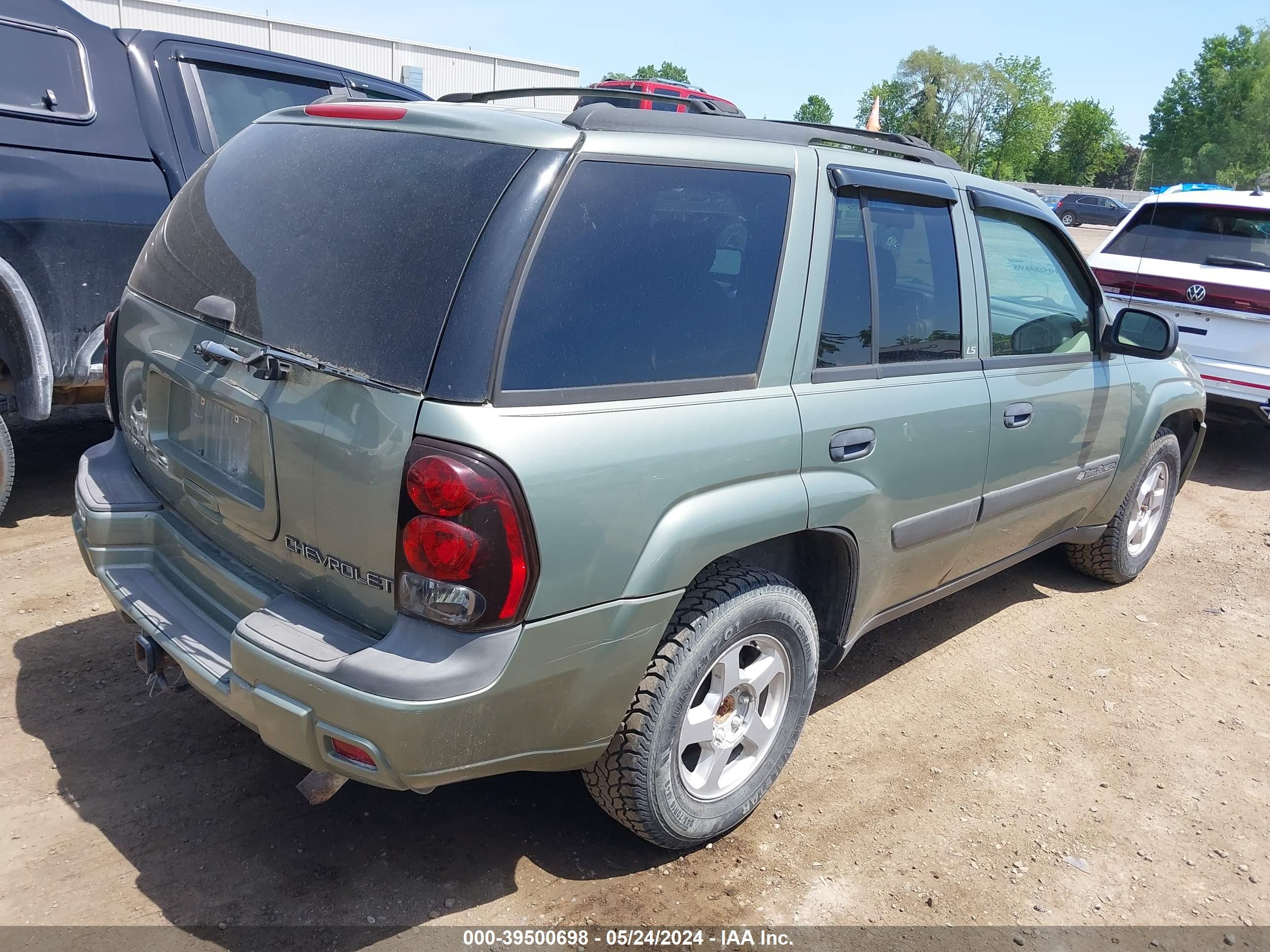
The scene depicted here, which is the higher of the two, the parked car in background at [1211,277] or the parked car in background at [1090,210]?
the parked car in background at [1211,277]

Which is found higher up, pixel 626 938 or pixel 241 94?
pixel 241 94

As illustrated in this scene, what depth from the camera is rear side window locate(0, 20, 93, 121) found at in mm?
4328

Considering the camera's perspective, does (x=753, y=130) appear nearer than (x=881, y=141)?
Yes

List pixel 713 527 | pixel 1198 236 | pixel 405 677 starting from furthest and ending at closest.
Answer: pixel 1198 236 → pixel 713 527 → pixel 405 677

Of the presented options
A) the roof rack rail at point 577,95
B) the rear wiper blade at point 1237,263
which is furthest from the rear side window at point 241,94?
the rear wiper blade at point 1237,263

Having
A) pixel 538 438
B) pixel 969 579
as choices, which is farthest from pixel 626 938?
pixel 969 579

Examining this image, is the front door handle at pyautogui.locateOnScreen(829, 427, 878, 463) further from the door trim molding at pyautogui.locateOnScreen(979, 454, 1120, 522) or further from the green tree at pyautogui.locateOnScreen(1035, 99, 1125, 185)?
the green tree at pyautogui.locateOnScreen(1035, 99, 1125, 185)

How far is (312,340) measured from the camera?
7.61 ft

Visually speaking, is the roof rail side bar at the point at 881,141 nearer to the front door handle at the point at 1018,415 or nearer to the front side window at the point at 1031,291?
the front side window at the point at 1031,291

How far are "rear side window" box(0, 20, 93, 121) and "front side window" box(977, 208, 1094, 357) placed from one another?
4.01 m

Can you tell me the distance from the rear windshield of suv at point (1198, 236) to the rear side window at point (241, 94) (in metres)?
6.00

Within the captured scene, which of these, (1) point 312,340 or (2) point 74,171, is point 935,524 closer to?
(1) point 312,340

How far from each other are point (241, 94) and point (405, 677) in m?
4.36

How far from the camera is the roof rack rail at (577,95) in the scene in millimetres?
3021
